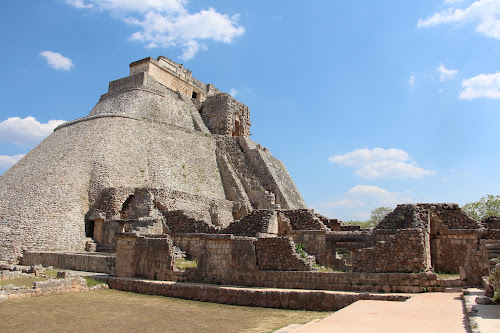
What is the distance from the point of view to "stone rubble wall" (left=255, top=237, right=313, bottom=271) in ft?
38.5

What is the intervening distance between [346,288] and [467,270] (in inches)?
113

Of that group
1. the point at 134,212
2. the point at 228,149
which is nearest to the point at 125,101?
the point at 228,149

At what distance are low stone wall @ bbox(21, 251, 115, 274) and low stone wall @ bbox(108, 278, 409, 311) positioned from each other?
2.97 m

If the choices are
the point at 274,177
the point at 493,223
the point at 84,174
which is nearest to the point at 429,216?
the point at 493,223

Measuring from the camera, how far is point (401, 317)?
6.80m

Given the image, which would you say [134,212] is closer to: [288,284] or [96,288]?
[96,288]

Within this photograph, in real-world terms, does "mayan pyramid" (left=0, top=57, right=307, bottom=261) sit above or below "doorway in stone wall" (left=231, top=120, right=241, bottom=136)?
below

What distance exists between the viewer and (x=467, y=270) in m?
10.2

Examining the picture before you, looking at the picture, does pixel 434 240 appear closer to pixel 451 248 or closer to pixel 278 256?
pixel 451 248

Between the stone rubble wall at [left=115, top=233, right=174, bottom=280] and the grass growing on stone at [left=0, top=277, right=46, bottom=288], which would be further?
the stone rubble wall at [left=115, top=233, right=174, bottom=280]

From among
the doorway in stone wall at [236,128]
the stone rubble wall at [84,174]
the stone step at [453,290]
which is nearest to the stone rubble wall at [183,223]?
the stone rubble wall at [84,174]

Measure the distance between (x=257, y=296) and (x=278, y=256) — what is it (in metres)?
1.72

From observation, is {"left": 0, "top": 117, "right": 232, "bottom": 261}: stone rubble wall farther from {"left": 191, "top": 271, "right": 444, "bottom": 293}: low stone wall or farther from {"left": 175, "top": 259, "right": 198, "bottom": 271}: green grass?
{"left": 191, "top": 271, "right": 444, "bottom": 293}: low stone wall

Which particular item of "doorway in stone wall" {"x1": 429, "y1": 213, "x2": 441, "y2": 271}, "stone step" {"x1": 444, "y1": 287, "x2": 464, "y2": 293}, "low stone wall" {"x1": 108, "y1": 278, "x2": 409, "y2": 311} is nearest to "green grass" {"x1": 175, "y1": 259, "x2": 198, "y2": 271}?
"low stone wall" {"x1": 108, "y1": 278, "x2": 409, "y2": 311}
